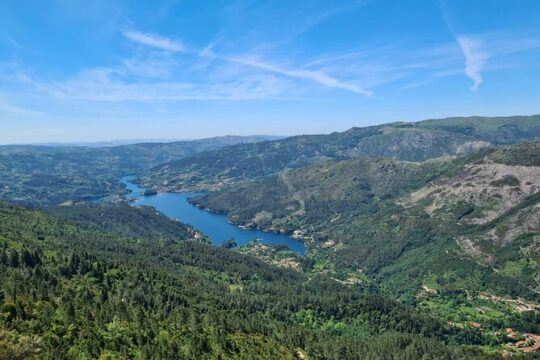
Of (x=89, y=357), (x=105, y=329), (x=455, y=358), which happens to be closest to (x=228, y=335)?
(x=105, y=329)

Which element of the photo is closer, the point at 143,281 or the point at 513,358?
the point at 513,358

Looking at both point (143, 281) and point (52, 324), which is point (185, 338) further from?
point (143, 281)

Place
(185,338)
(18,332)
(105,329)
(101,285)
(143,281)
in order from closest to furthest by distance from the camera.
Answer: (18,332) < (105,329) < (185,338) < (101,285) < (143,281)

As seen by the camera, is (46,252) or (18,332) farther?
(46,252)

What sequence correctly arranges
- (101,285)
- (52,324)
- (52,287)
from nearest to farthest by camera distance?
(52,324) → (52,287) → (101,285)

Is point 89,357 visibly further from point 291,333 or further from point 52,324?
point 291,333

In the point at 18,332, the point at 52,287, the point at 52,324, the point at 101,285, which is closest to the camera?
the point at 18,332

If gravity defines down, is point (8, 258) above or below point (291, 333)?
above

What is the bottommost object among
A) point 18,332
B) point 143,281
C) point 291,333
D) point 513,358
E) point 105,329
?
point 513,358

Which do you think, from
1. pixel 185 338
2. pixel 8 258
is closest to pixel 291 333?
pixel 185 338
